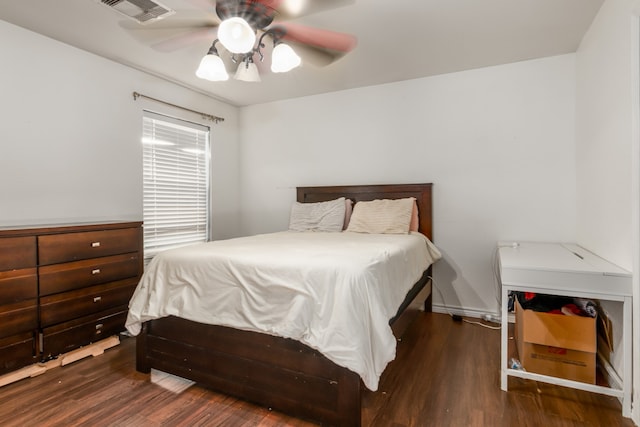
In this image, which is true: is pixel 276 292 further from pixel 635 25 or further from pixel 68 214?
pixel 635 25

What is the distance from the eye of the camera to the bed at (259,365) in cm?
157

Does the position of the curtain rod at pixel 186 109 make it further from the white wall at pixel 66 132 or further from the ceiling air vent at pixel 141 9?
the ceiling air vent at pixel 141 9

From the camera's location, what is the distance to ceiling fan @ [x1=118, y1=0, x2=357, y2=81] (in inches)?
66.7

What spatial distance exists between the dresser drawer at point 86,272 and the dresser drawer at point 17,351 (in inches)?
11.1

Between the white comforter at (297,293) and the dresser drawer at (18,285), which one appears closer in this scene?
the white comforter at (297,293)

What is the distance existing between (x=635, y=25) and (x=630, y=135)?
54 cm

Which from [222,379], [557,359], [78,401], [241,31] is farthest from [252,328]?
[557,359]

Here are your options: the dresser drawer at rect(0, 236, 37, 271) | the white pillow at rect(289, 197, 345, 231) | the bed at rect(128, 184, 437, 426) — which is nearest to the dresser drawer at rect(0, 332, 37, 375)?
the dresser drawer at rect(0, 236, 37, 271)

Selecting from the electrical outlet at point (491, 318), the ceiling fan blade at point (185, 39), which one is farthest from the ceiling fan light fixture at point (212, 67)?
the electrical outlet at point (491, 318)

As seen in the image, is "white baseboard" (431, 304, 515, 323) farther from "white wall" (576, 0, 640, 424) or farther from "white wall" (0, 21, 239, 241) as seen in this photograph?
"white wall" (0, 21, 239, 241)

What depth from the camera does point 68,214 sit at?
2670 mm

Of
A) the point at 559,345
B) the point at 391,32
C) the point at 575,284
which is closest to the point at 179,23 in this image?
the point at 391,32

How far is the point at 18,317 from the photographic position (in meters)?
2.08

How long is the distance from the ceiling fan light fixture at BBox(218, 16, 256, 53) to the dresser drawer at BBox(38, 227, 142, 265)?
1740 mm
